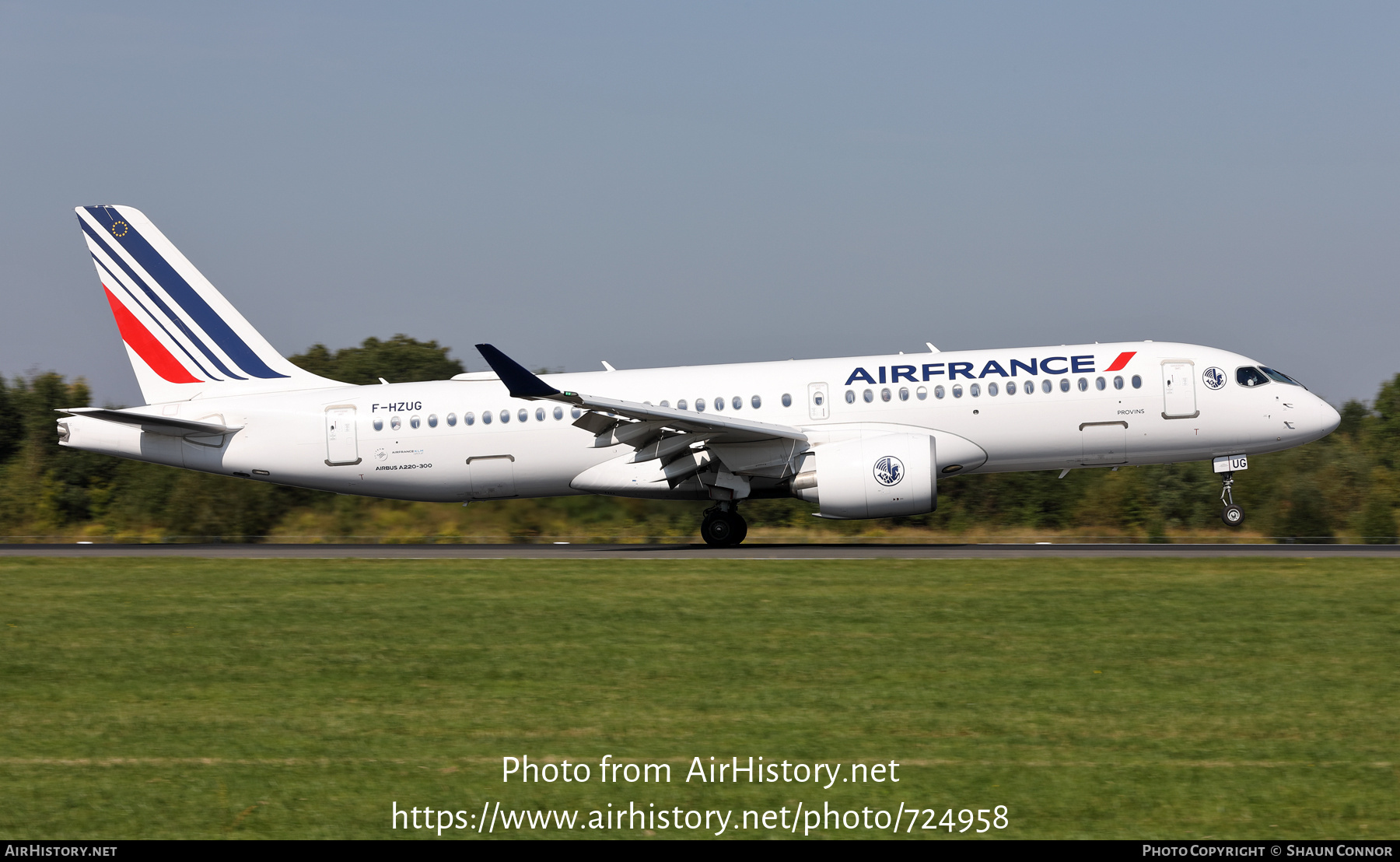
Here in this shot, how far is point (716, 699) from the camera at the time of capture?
1070cm

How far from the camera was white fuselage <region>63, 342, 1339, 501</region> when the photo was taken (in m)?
24.4

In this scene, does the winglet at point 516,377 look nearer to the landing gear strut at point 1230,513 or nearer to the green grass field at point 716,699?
the green grass field at point 716,699

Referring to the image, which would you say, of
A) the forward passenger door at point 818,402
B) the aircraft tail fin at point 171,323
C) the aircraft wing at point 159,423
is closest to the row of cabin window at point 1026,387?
the forward passenger door at point 818,402

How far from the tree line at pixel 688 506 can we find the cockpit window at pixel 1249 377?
4.02 m

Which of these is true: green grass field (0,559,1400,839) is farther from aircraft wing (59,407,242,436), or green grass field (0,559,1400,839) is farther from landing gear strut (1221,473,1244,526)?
aircraft wing (59,407,242,436)

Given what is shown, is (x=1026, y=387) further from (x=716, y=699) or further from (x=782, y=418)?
(x=716, y=699)

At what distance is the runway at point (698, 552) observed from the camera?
885 inches

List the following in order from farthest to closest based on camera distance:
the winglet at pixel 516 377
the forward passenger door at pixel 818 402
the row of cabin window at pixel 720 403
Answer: the row of cabin window at pixel 720 403
the forward passenger door at pixel 818 402
the winglet at pixel 516 377

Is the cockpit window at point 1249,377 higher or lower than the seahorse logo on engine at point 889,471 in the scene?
higher

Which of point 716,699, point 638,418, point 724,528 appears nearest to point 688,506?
point 724,528

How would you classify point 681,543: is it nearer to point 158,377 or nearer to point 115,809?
point 158,377

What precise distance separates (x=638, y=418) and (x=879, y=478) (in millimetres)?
4548

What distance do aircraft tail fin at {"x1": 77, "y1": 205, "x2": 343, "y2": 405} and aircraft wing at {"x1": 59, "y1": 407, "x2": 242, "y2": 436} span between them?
1.07 meters

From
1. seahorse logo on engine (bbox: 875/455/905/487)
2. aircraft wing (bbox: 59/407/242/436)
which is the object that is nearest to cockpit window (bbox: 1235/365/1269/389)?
seahorse logo on engine (bbox: 875/455/905/487)
